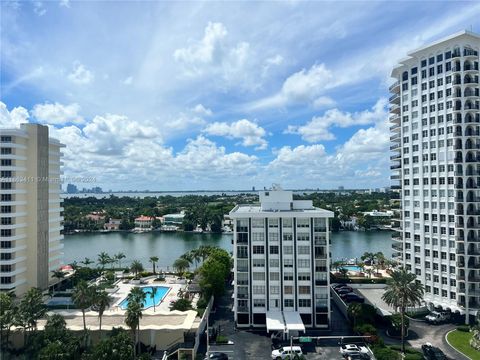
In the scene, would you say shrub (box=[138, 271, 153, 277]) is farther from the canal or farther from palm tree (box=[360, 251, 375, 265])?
palm tree (box=[360, 251, 375, 265])

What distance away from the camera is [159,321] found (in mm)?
44906

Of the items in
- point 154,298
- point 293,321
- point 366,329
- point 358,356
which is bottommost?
point 358,356

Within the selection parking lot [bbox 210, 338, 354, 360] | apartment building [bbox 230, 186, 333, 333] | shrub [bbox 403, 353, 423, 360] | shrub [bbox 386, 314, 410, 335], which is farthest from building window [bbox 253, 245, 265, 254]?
shrub [bbox 403, 353, 423, 360]

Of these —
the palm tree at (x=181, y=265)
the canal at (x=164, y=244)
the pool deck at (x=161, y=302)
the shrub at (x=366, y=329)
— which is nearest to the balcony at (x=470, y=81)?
the shrub at (x=366, y=329)

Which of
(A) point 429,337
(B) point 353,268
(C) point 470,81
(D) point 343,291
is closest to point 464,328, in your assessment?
(A) point 429,337

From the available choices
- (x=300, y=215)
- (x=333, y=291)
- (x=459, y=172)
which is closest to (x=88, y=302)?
(x=300, y=215)

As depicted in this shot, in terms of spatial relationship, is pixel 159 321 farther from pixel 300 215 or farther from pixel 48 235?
pixel 48 235

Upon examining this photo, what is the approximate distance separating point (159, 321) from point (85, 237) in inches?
4541

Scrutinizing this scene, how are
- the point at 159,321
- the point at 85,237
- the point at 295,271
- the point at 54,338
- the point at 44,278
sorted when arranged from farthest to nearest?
the point at 85,237 → the point at 44,278 → the point at 295,271 → the point at 159,321 → the point at 54,338

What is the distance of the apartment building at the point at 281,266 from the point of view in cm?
4803

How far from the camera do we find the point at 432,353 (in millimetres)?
39406

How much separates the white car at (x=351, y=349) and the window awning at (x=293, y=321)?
4797 millimetres

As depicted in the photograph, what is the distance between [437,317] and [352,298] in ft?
40.1

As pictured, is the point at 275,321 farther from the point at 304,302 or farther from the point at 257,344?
the point at 304,302
